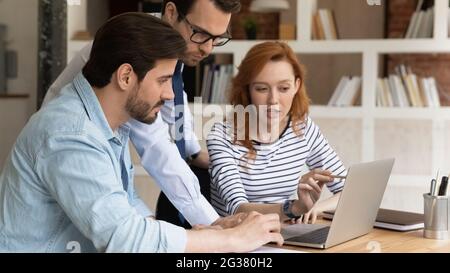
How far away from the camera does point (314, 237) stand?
1537 mm

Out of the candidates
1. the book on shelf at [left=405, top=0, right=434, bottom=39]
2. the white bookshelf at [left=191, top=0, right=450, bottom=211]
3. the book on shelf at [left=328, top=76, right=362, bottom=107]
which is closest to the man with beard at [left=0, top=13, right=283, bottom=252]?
the white bookshelf at [left=191, top=0, right=450, bottom=211]

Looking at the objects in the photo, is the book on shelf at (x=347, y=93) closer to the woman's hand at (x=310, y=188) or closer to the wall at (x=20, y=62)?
the wall at (x=20, y=62)

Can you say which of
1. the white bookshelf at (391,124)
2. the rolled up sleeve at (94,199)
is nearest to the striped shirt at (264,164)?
the rolled up sleeve at (94,199)

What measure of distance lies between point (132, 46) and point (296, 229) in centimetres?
63

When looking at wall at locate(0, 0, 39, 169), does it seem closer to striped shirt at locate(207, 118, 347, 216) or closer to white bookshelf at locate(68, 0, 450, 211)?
white bookshelf at locate(68, 0, 450, 211)

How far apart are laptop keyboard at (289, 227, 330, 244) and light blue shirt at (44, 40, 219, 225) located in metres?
0.22

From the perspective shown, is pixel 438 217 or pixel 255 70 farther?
pixel 255 70

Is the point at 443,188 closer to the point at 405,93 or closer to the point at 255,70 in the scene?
the point at 255,70

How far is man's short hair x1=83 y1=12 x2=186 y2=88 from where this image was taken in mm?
1278

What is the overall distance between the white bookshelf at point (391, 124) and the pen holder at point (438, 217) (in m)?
1.90

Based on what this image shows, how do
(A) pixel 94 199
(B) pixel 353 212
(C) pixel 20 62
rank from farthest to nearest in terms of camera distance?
(C) pixel 20 62
(B) pixel 353 212
(A) pixel 94 199

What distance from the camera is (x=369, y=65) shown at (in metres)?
3.62

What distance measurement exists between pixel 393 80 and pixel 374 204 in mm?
2145

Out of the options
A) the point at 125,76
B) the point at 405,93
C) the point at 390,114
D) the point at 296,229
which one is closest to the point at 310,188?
the point at 296,229
